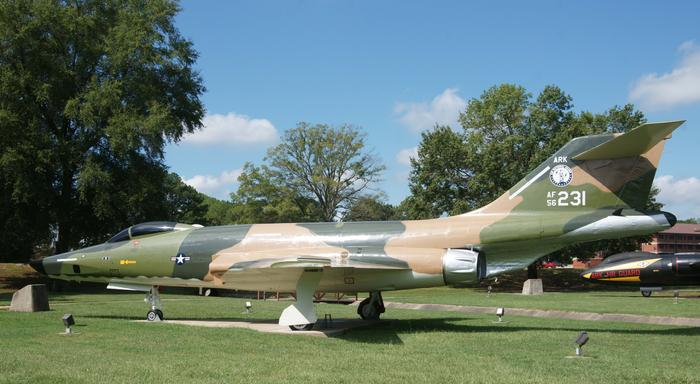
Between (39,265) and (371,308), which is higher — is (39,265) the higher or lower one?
the higher one

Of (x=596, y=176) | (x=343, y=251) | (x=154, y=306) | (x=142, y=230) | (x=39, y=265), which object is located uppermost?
(x=596, y=176)

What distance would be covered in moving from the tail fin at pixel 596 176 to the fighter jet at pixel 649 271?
47.5 feet

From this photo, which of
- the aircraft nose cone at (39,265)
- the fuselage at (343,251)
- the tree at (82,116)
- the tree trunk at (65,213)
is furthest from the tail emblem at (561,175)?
the tree trunk at (65,213)

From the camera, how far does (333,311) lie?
19297 millimetres

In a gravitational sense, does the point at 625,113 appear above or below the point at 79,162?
above

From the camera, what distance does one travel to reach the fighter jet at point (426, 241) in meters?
12.6

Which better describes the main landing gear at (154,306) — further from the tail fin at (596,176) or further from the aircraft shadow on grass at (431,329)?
the tail fin at (596,176)

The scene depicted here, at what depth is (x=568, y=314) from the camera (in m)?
18.8

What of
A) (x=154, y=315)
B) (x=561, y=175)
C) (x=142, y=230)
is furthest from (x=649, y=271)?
(x=142, y=230)

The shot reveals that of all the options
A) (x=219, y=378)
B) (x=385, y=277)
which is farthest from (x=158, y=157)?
(x=219, y=378)

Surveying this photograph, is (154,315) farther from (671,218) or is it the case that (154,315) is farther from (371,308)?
(671,218)

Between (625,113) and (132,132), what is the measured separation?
110ft

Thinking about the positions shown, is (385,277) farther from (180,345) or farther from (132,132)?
(132,132)

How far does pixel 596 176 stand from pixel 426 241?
12.8 ft
